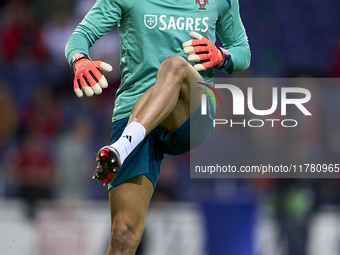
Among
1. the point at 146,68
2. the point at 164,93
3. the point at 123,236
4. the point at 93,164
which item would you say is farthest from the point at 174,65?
the point at 93,164

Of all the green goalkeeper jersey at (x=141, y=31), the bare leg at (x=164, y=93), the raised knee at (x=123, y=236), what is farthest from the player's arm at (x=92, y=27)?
the raised knee at (x=123, y=236)

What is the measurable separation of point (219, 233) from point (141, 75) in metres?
2.24

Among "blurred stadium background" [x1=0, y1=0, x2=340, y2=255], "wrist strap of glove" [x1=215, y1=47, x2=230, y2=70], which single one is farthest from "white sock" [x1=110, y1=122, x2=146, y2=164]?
"blurred stadium background" [x1=0, y1=0, x2=340, y2=255]

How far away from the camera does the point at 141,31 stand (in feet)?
8.71

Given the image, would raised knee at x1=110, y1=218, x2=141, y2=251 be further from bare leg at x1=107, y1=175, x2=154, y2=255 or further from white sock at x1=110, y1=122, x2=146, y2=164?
white sock at x1=110, y1=122, x2=146, y2=164

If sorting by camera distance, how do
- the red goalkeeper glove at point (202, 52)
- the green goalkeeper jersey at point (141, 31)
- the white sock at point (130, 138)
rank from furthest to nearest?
the green goalkeeper jersey at point (141, 31) < the red goalkeeper glove at point (202, 52) < the white sock at point (130, 138)

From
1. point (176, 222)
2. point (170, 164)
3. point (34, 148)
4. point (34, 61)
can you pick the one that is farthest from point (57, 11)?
point (176, 222)

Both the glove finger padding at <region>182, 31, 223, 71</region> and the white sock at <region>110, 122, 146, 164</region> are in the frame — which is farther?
the glove finger padding at <region>182, 31, 223, 71</region>

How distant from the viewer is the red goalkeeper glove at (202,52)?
252cm

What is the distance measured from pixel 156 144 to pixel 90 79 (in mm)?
519

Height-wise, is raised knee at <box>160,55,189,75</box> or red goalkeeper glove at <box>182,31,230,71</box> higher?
red goalkeeper glove at <box>182,31,230,71</box>

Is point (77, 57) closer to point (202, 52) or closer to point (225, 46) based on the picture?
point (202, 52)

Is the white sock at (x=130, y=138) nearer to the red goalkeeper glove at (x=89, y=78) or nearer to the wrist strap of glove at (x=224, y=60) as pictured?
the red goalkeeper glove at (x=89, y=78)

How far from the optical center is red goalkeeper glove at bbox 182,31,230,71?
2.52 meters
